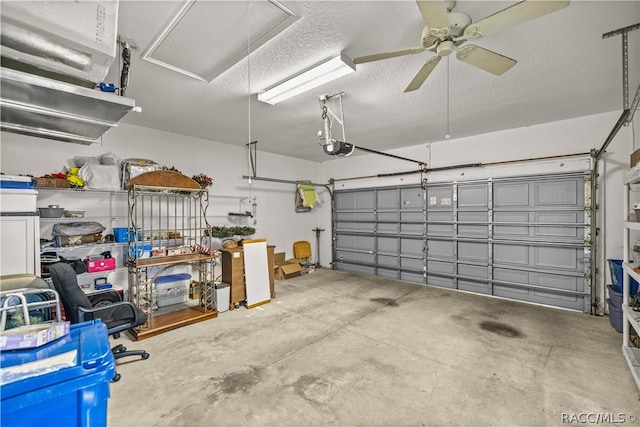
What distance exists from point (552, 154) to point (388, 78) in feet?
11.2

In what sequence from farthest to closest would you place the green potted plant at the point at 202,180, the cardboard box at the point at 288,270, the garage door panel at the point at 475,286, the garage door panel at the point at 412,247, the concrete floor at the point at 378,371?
the cardboard box at the point at 288,270 → the garage door panel at the point at 412,247 → the garage door panel at the point at 475,286 → the green potted plant at the point at 202,180 → the concrete floor at the point at 378,371

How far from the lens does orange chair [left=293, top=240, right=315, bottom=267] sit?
23.2 ft

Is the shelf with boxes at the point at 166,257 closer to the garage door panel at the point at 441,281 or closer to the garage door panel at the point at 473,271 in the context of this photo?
the garage door panel at the point at 441,281

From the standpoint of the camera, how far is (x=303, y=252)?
717 cm

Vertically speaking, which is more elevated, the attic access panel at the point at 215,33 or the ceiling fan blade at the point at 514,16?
the attic access panel at the point at 215,33

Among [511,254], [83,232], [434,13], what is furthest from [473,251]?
[83,232]

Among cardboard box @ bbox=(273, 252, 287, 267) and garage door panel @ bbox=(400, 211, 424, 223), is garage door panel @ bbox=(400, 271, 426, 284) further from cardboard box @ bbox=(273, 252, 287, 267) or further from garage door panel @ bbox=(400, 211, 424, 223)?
cardboard box @ bbox=(273, 252, 287, 267)

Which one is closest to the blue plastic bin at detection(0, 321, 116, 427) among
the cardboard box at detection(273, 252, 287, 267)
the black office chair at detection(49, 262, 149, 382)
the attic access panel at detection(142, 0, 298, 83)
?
the black office chair at detection(49, 262, 149, 382)

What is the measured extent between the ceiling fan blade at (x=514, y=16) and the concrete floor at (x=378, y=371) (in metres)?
2.65

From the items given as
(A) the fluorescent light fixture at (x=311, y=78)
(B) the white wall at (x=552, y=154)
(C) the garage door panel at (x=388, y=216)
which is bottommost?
(C) the garage door panel at (x=388, y=216)

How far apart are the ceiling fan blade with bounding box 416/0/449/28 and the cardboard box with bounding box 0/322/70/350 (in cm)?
230

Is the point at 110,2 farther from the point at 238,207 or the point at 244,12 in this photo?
the point at 238,207

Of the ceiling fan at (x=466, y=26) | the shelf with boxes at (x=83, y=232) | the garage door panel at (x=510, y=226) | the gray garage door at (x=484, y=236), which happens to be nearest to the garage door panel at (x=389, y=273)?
the gray garage door at (x=484, y=236)

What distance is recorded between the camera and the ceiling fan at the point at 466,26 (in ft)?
4.79
